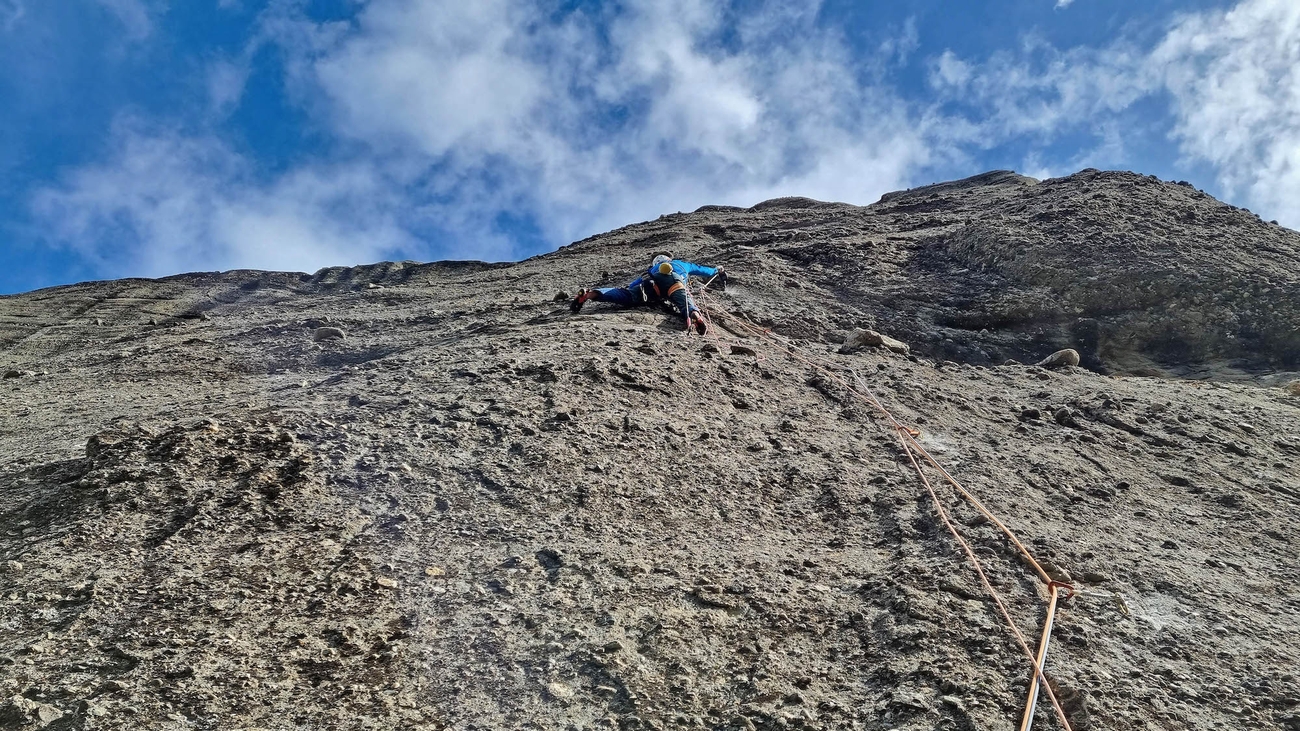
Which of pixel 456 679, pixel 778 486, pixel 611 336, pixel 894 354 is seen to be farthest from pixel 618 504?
pixel 894 354

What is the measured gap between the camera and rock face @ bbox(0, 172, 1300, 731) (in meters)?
2.81

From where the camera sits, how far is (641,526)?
156 inches

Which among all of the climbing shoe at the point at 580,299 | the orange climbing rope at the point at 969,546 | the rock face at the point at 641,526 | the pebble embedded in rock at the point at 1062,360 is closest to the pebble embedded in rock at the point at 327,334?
the rock face at the point at 641,526

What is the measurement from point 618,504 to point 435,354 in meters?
2.69

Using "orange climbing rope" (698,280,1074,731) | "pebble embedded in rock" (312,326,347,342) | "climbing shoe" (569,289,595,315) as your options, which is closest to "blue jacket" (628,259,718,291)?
"climbing shoe" (569,289,595,315)

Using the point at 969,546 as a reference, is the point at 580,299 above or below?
above

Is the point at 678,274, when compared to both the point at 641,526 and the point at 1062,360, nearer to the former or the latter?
the point at 1062,360

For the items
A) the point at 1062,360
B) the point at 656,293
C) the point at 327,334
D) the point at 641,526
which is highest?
the point at 656,293

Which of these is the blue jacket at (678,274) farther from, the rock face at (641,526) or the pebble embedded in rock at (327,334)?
the pebble embedded in rock at (327,334)

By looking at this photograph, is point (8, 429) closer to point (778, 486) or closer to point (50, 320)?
point (778, 486)

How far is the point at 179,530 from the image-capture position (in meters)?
3.54

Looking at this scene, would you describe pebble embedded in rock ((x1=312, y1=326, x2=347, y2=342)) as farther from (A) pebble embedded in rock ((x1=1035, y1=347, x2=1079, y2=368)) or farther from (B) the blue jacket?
(A) pebble embedded in rock ((x1=1035, y1=347, x2=1079, y2=368))

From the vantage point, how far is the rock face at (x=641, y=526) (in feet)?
9.21

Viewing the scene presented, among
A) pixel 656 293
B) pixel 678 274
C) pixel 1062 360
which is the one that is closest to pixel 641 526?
pixel 656 293
